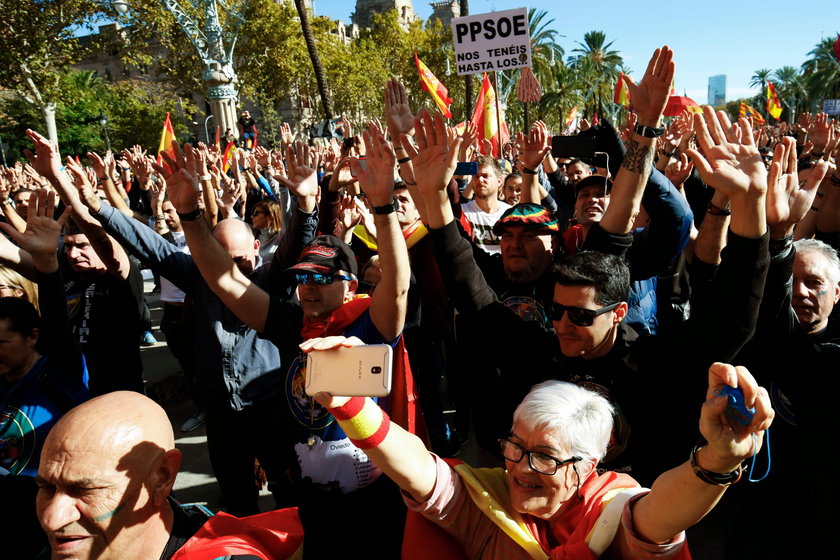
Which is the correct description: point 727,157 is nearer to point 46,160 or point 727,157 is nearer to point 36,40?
point 46,160

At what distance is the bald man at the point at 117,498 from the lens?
5.07 ft

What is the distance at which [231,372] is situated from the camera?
9.31ft

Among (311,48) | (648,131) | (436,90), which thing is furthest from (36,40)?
(648,131)

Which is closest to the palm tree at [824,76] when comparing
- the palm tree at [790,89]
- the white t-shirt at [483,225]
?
the palm tree at [790,89]

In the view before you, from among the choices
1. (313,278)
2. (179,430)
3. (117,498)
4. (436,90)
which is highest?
(436,90)

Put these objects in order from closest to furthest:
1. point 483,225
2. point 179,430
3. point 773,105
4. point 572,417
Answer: point 572,417 < point 179,430 < point 483,225 < point 773,105

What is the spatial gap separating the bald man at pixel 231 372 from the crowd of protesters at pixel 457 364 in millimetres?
12

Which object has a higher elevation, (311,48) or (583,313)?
(311,48)

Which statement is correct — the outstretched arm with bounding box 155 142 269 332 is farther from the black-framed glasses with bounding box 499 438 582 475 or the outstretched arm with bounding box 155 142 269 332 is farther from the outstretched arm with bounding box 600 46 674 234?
the outstretched arm with bounding box 600 46 674 234

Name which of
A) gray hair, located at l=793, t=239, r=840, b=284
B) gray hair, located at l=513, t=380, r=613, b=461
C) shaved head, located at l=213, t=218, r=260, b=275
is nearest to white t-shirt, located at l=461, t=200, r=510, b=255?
shaved head, located at l=213, t=218, r=260, b=275

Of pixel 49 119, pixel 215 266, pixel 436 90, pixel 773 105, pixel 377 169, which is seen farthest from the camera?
pixel 49 119

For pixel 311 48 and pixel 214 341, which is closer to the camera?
pixel 214 341

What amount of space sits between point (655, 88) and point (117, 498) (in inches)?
99.8

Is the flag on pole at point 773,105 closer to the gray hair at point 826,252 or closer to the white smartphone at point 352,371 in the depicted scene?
the gray hair at point 826,252
